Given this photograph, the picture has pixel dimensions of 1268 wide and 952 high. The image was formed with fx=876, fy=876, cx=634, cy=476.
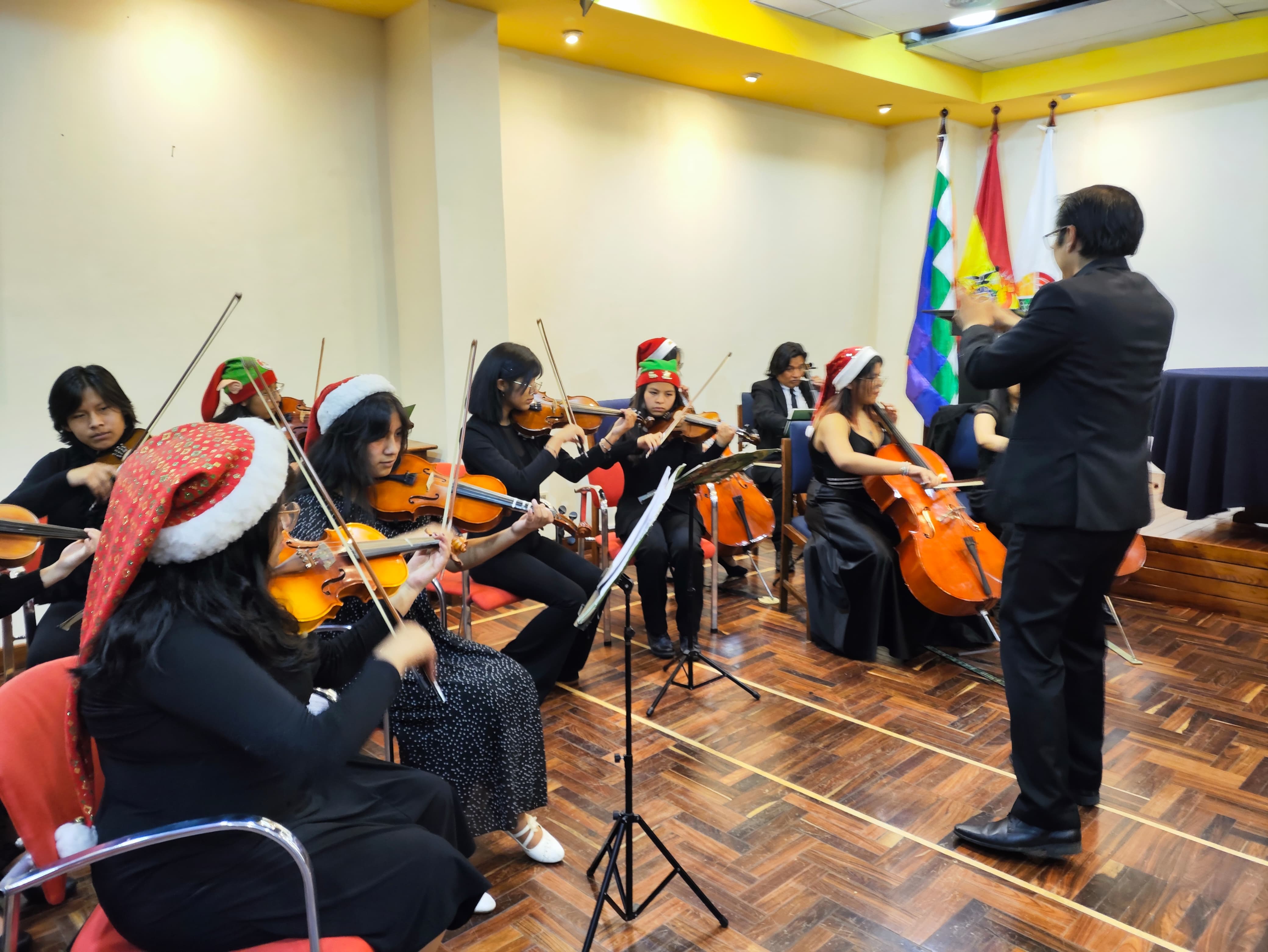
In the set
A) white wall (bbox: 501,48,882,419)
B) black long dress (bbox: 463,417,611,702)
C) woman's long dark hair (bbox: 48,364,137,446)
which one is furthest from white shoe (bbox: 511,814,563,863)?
white wall (bbox: 501,48,882,419)

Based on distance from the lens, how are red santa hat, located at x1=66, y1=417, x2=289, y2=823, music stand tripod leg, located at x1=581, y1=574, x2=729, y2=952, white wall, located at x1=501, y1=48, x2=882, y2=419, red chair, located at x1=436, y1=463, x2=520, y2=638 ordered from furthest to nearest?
white wall, located at x1=501, y1=48, x2=882, y2=419, red chair, located at x1=436, y1=463, x2=520, y2=638, music stand tripod leg, located at x1=581, y1=574, x2=729, y2=952, red santa hat, located at x1=66, y1=417, x2=289, y2=823

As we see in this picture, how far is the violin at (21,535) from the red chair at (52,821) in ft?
2.62

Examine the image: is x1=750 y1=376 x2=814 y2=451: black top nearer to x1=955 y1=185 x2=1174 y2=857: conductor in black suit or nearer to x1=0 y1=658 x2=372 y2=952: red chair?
x1=955 y1=185 x2=1174 y2=857: conductor in black suit

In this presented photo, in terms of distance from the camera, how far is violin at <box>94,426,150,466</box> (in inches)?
102

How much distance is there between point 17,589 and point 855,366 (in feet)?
8.78

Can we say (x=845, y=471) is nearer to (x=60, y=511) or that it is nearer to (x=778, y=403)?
(x=778, y=403)

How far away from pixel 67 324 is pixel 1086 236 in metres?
3.55

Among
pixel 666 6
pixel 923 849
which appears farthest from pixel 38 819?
pixel 666 6

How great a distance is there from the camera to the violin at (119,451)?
260 centimetres

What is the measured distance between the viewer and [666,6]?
428 cm

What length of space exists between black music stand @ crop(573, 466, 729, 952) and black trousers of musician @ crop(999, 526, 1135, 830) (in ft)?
2.64

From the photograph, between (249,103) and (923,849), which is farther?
(249,103)

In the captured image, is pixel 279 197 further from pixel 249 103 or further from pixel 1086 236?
pixel 1086 236

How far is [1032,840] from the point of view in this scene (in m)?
2.06
